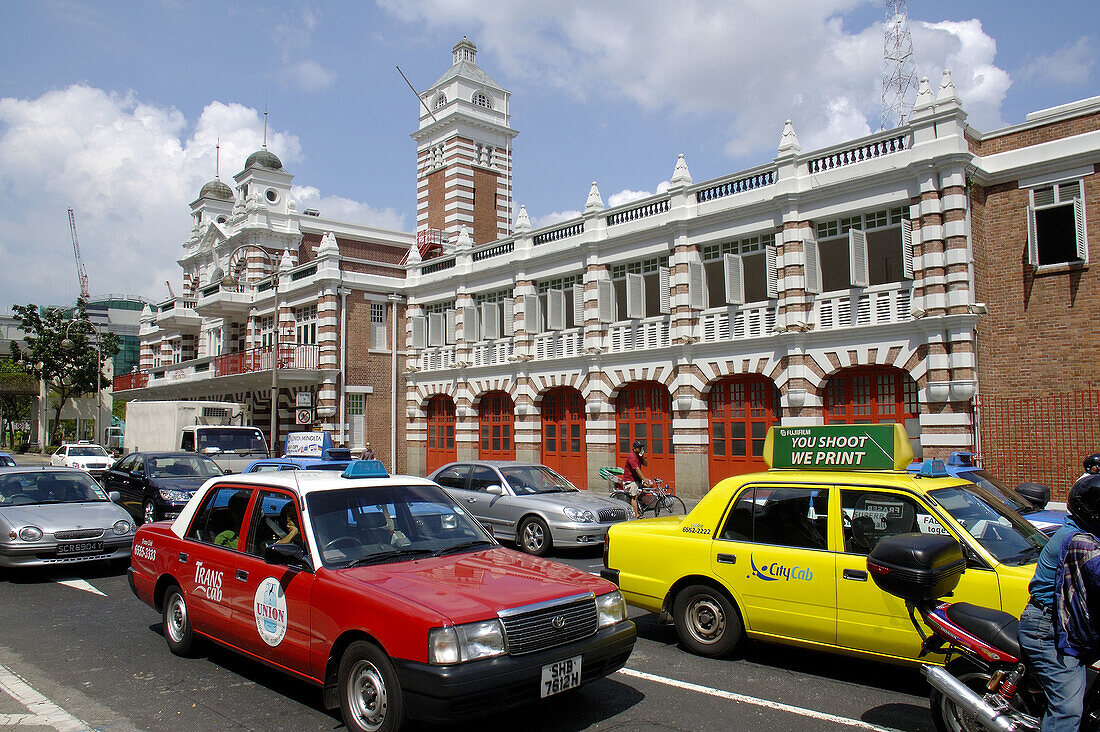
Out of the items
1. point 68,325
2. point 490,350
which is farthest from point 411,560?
point 68,325

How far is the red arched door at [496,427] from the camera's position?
91.0 feet

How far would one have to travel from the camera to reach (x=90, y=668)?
6.59m

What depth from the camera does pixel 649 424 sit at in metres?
23.1

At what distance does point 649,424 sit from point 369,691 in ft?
61.3

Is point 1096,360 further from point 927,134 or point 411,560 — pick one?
point 411,560

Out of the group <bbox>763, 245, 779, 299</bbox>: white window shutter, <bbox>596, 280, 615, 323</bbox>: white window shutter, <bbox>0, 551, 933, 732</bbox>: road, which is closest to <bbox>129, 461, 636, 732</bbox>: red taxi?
<bbox>0, 551, 933, 732</bbox>: road

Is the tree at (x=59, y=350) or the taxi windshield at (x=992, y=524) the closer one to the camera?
the taxi windshield at (x=992, y=524)

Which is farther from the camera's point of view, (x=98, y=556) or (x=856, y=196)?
(x=856, y=196)

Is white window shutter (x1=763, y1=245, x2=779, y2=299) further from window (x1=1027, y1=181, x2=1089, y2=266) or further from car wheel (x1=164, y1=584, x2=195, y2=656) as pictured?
car wheel (x1=164, y1=584, x2=195, y2=656)

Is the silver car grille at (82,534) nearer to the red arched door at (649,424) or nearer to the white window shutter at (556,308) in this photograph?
the red arched door at (649,424)

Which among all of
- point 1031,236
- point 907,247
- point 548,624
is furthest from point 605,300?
point 548,624

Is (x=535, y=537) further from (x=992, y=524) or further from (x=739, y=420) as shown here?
(x=739, y=420)

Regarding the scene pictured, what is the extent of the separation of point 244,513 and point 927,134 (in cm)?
1650

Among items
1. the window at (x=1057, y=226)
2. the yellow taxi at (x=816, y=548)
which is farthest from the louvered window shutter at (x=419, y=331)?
the yellow taxi at (x=816, y=548)
